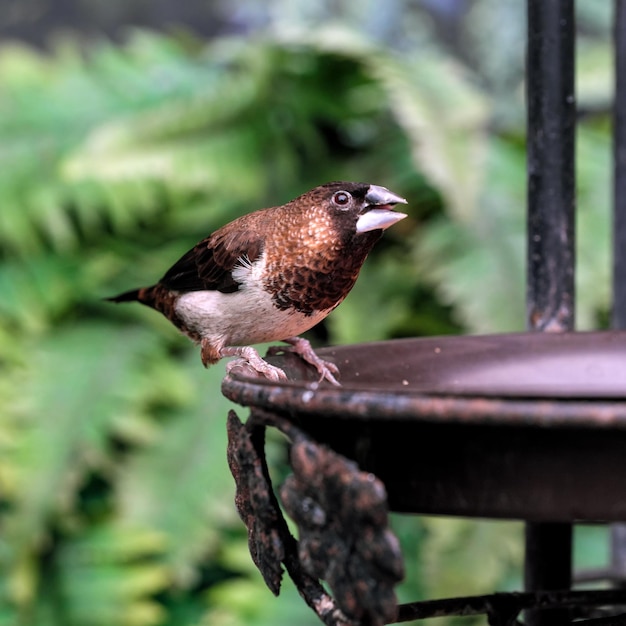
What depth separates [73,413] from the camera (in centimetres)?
297

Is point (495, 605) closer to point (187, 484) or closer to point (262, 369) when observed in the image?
point (262, 369)

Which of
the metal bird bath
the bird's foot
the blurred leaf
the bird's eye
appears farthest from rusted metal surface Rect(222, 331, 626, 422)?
the blurred leaf

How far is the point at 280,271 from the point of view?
1491mm

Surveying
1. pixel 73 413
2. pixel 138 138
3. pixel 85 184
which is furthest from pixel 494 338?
pixel 85 184

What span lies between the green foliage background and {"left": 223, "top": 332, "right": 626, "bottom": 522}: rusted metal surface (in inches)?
62.7

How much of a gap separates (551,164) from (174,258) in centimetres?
192

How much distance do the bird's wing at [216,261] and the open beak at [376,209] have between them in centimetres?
27

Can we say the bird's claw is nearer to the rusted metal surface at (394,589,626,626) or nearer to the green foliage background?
the rusted metal surface at (394,589,626,626)

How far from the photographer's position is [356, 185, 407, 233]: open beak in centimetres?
133

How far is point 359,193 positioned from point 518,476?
668 mm

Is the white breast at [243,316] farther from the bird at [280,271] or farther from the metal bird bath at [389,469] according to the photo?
the metal bird bath at [389,469]

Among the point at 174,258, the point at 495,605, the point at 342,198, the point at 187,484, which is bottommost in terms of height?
the point at 187,484

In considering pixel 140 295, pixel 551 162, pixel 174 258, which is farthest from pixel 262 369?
pixel 174 258

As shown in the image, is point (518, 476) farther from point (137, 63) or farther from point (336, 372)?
point (137, 63)
